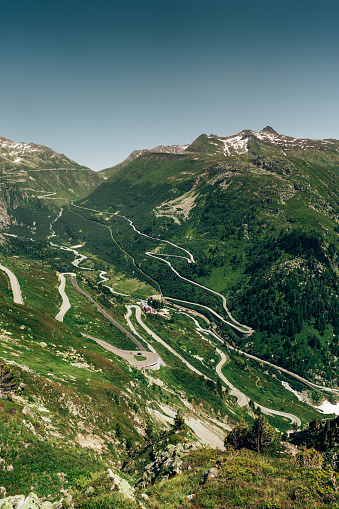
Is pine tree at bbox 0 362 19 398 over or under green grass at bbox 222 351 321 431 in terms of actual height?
over

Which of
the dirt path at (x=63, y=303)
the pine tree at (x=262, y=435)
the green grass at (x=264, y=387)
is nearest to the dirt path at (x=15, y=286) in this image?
the dirt path at (x=63, y=303)

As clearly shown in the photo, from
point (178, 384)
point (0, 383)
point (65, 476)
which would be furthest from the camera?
point (178, 384)

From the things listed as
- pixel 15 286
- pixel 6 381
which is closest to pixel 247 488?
pixel 6 381

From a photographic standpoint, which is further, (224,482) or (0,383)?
(0,383)

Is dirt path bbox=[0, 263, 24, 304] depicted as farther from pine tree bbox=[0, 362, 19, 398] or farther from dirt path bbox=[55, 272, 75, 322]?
pine tree bbox=[0, 362, 19, 398]

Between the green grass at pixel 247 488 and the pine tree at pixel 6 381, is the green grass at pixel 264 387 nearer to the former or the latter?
the green grass at pixel 247 488

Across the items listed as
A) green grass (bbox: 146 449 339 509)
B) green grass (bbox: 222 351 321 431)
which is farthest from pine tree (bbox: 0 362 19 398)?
green grass (bbox: 222 351 321 431)

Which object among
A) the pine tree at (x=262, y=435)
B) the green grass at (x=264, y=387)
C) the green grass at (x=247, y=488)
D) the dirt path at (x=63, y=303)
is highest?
the green grass at (x=247, y=488)

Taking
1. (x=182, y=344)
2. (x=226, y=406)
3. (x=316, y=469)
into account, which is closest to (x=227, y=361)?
(x=182, y=344)

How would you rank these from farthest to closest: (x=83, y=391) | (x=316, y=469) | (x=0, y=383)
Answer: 1. (x=83, y=391)
2. (x=0, y=383)
3. (x=316, y=469)

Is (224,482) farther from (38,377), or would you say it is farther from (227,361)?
(227,361)

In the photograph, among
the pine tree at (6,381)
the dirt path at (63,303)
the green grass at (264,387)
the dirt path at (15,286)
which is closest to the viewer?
the pine tree at (6,381)
